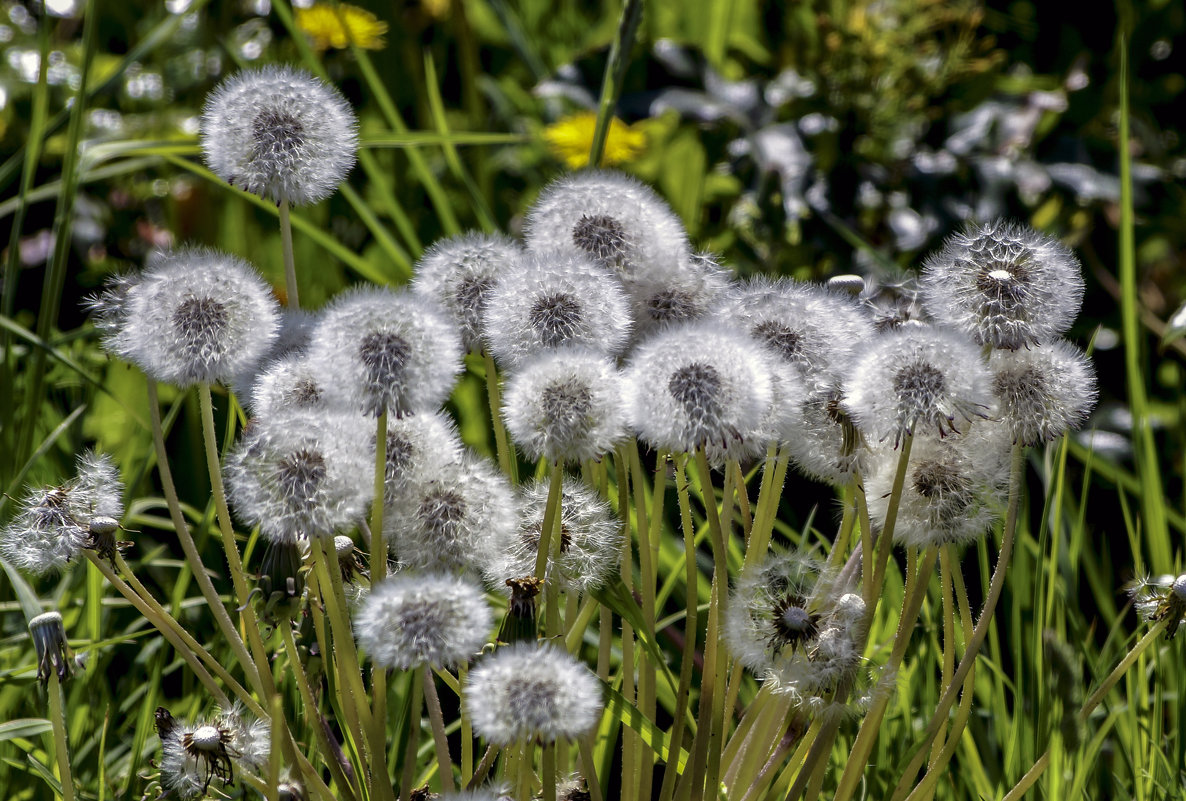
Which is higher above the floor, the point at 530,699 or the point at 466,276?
the point at 466,276

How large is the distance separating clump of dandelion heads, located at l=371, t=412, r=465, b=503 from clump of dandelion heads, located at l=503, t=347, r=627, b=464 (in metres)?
0.12

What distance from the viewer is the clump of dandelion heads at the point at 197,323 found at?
1.16 m

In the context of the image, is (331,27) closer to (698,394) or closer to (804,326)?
(804,326)

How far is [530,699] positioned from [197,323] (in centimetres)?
54

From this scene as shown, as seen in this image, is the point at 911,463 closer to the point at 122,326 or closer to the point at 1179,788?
the point at 1179,788

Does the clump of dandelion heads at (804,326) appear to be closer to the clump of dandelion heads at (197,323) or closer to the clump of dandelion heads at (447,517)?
the clump of dandelion heads at (447,517)

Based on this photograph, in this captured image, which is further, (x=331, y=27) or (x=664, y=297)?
(x=331, y=27)

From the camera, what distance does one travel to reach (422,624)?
3.10ft

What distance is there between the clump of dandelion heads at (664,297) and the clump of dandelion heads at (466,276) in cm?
14

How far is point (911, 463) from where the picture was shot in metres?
1.24

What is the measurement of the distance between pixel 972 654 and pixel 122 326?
0.97m

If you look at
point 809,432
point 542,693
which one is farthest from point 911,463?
point 542,693

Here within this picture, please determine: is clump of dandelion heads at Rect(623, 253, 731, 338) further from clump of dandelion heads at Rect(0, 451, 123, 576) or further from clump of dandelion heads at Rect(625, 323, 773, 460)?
clump of dandelion heads at Rect(0, 451, 123, 576)

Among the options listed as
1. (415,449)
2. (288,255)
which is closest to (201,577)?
(415,449)
